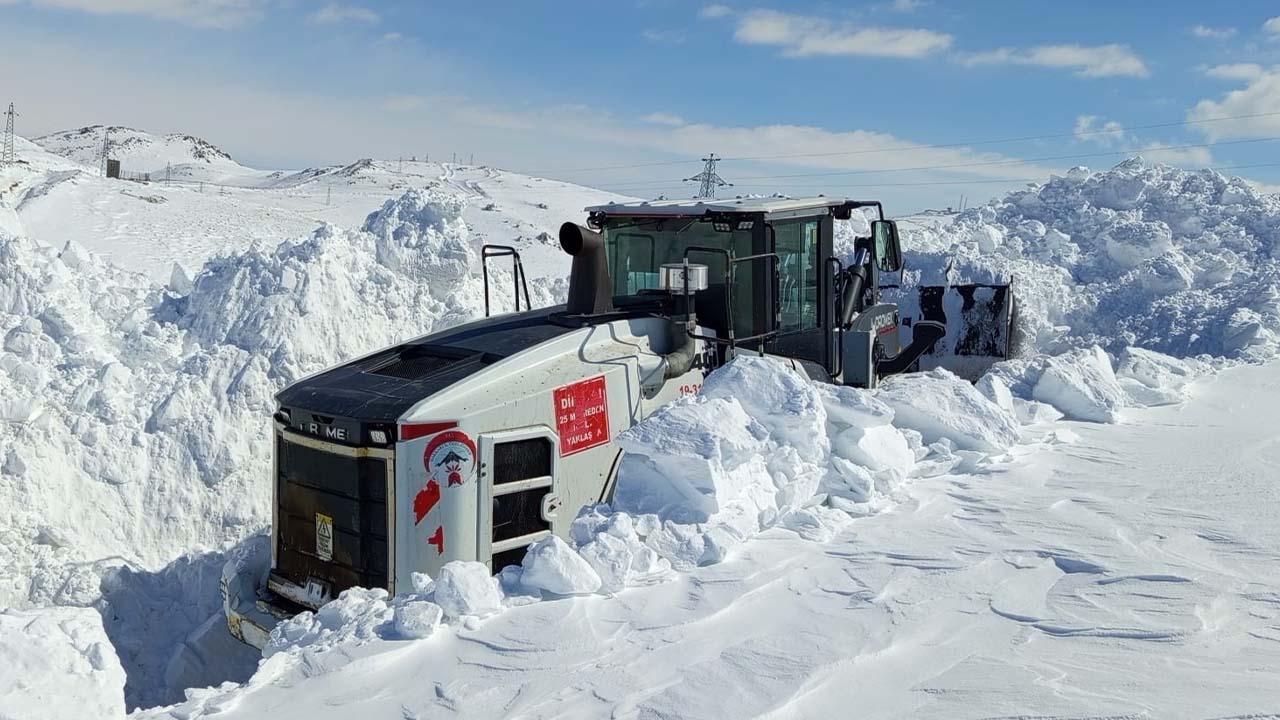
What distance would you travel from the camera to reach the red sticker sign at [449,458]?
4.60m

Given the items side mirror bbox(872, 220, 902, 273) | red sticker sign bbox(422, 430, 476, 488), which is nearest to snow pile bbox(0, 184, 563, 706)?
red sticker sign bbox(422, 430, 476, 488)

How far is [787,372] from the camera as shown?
5.51 meters

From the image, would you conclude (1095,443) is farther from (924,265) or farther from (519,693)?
(924,265)

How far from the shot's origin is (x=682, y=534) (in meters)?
4.66

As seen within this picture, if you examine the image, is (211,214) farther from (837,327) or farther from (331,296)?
(837,327)

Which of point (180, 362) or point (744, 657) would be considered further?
point (180, 362)

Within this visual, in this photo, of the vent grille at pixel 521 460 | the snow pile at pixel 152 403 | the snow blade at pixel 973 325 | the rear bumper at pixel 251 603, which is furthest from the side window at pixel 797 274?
the snow blade at pixel 973 325

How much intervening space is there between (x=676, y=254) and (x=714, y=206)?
362 mm

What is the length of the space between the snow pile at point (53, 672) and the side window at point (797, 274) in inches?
150

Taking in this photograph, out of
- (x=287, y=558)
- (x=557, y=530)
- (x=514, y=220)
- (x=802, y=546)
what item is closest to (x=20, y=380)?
(x=287, y=558)

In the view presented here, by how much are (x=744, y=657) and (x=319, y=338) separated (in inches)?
258

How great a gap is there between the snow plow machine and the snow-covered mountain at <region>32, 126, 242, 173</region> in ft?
266

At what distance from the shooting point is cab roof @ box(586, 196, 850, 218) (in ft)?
19.8

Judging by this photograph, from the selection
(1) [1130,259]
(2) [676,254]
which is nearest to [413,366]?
(2) [676,254]
